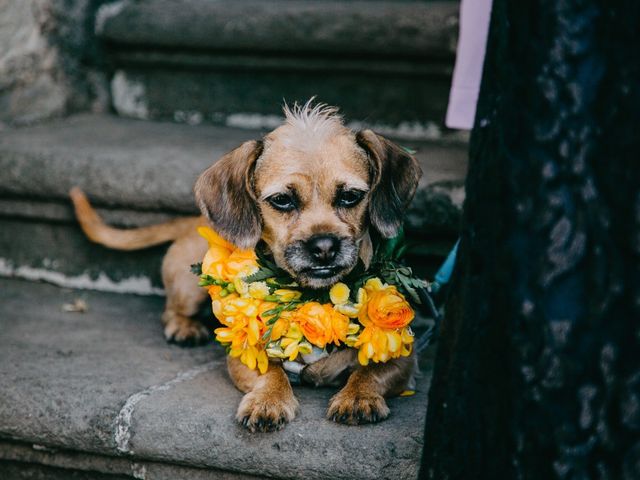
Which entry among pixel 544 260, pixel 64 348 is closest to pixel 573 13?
pixel 544 260

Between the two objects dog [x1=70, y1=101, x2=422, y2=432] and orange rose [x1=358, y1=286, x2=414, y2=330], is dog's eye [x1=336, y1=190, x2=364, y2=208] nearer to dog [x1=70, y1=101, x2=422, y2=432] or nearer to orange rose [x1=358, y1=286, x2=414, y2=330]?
dog [x1=70, y1=101, x2=422, y2=432]

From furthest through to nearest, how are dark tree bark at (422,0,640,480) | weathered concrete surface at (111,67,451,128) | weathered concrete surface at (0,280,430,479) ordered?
weathered concrete surface at (111,67,451,128), weathered concrete surface at (0,280,430,479), dark tree bark at (422,0,640,480)

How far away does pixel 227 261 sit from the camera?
2.17 m

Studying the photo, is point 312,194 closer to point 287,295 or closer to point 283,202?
point 283,202

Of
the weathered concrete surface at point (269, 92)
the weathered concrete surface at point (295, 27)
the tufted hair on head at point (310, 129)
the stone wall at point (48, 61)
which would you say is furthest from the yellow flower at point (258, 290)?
the stone wall at point (48, 61)

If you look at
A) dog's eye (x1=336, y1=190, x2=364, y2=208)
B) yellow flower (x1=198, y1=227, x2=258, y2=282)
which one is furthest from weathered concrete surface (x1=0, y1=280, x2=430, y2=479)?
dog's eye (x1=336, y1=190, x2=364, y2=208)

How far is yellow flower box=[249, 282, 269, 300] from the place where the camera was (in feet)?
6.87

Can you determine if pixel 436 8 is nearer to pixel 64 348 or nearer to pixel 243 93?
pixel 243 93

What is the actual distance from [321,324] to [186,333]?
→ 0.78 metres

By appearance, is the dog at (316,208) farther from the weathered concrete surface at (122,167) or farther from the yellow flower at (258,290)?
the weathered concrete surface at (122,167)

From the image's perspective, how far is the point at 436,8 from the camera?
10.9 ft

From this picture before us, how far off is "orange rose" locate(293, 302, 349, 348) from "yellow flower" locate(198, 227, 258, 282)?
0.23 metres

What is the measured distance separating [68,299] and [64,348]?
0.55m

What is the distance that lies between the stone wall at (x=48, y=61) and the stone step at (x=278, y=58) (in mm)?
103
